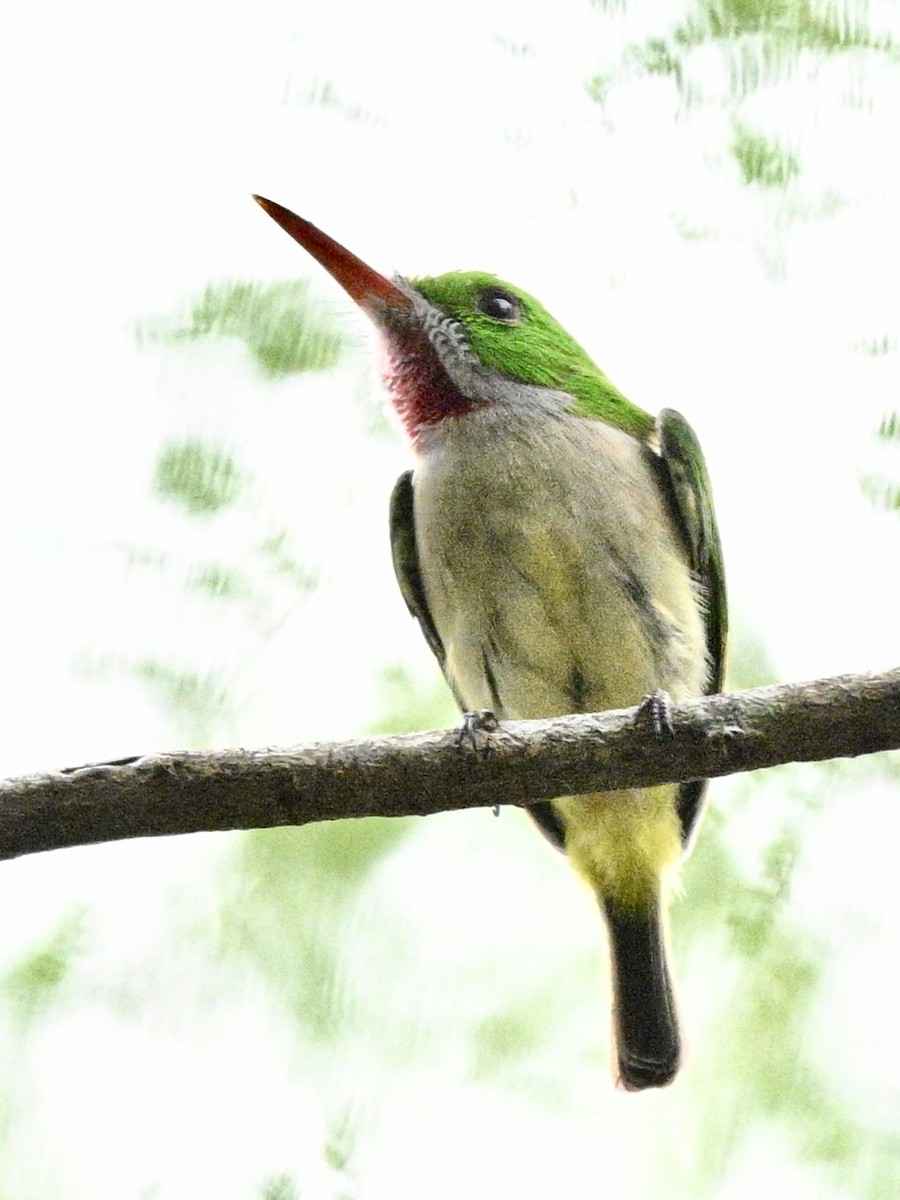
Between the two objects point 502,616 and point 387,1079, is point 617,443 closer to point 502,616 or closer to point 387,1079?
point 502,616

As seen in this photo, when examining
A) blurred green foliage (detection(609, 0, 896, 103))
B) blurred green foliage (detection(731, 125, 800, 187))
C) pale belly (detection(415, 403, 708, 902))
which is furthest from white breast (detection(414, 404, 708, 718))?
blurred green foliage (detection(609, 0, 896, 103))

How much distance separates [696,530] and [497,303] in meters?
0.82

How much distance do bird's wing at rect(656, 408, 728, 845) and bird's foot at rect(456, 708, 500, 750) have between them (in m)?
1.16

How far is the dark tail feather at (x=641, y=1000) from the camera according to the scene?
321 cm

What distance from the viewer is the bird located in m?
3.06

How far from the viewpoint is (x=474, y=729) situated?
2.26 meters

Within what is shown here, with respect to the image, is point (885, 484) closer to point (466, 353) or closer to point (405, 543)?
point (466, 353)

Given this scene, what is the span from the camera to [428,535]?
10.6 feet

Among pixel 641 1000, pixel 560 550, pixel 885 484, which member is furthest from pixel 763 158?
pixel 641 1000

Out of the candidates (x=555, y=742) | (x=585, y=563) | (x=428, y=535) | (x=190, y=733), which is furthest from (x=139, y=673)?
(x=555, y=742)

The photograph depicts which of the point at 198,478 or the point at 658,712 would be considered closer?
the point at 658,712

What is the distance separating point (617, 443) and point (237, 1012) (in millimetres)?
1595

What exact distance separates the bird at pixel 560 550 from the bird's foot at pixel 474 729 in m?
0.60

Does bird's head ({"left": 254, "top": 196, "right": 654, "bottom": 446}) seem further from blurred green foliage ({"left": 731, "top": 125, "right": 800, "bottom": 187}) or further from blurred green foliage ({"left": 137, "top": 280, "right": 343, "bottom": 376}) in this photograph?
blurred green foliage ({"left": 731, "top": 125, "right": 800, "bottom": 187})
